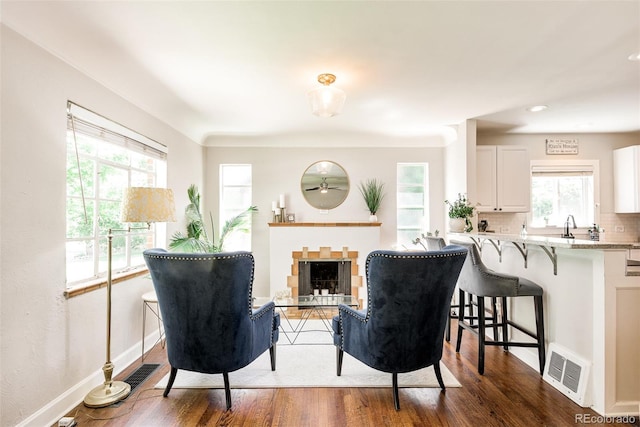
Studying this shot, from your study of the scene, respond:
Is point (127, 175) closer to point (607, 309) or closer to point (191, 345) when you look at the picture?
point (191, 345)

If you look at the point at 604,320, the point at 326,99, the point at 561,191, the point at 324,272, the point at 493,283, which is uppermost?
the point at 326,99

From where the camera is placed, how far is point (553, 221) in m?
4.44

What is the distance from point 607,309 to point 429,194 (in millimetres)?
2919

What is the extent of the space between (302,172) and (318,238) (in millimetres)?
1070

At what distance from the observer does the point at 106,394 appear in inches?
82.7

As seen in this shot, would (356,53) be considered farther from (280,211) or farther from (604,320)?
(280,211)

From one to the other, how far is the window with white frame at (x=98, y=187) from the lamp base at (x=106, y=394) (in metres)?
0.77

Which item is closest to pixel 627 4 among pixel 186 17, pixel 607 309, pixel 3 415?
pixel 607 309

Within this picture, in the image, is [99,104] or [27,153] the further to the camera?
[99,104]

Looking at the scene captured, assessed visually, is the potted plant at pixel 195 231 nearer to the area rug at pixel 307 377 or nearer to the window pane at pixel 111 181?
the window pane at pixel 111 181

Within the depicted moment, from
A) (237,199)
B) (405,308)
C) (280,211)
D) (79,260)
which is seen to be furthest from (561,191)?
(79,260)

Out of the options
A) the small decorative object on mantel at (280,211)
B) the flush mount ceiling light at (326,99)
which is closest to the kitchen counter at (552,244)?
the flush mount ceiling light at (326,99)

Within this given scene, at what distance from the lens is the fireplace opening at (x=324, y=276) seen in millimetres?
4531

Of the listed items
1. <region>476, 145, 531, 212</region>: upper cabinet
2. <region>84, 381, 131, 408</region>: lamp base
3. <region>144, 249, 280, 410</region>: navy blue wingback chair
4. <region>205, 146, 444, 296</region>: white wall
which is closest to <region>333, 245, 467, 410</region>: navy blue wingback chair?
<region>144, 249, 280, 410</region>: navy blue wingback chair
